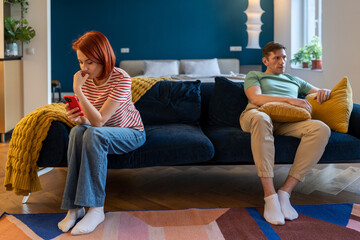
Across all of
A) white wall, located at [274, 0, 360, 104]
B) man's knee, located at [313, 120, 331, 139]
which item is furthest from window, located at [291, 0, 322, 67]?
man's knee, located at [313, 120, 331, 139]

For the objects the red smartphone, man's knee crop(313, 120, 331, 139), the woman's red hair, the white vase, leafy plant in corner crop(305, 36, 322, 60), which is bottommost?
man's knee crop(313, 120, 331, 139)

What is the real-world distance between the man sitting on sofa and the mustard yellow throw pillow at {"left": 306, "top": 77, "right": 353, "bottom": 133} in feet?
0.17

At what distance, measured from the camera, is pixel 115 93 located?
224 centimetres

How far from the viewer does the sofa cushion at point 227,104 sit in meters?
3.03

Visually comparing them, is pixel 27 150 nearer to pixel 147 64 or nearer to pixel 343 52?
pixel 343 52

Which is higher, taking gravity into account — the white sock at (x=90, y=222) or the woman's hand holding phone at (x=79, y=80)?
the woman's hand holding phone at (x=79, y=80)

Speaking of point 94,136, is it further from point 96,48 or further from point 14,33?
point 14,33

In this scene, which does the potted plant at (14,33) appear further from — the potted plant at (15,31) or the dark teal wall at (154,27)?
the dark teal wall at (154,27)

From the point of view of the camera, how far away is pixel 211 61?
7836mm

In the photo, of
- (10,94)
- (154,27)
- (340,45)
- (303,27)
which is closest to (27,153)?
(10,94)

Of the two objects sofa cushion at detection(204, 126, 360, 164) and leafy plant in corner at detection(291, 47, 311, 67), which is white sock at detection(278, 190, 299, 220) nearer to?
sofa cushion at detection(204, 126, 360, 164)

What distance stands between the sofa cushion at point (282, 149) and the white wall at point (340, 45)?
8.38ft

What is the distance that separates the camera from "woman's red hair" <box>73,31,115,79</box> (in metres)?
2.15

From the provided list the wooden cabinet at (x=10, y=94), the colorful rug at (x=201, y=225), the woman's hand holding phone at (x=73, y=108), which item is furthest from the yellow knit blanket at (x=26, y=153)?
the wooden cabinet at (x=10, y=94)
